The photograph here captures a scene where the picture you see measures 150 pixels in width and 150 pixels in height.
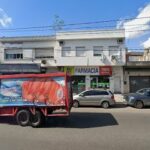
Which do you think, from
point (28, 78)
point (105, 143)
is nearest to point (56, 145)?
point (105, 143)

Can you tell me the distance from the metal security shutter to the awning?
11.4 meters

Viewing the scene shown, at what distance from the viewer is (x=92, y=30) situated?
36625 mm

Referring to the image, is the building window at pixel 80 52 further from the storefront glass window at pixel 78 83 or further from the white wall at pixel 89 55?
the storefront glass window at pixel 78 83

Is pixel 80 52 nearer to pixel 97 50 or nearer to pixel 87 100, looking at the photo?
pixel 97 50

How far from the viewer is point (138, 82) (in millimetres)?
37094

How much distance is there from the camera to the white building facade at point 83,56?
36344mm

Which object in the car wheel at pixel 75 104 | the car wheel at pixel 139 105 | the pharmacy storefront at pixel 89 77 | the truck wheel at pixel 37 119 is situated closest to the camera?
the truck wheel at pixel 37 119

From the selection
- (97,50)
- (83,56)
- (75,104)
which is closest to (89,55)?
(83,56)

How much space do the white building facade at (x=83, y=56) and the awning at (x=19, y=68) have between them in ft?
4.55

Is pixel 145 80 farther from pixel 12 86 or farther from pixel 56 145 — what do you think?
pixel 56 145

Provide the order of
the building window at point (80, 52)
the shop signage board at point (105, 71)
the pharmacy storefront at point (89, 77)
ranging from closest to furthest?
the shop signage board at point (105, 71), the pharmacy storefront at point (89, 77), the building window at point (80, 52)

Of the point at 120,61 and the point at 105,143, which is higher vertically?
the point at 120,61

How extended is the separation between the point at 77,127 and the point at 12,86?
3.68 meters

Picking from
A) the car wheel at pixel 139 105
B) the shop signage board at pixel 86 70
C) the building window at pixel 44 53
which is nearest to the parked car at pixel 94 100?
the car wheel at pixel 139 105
